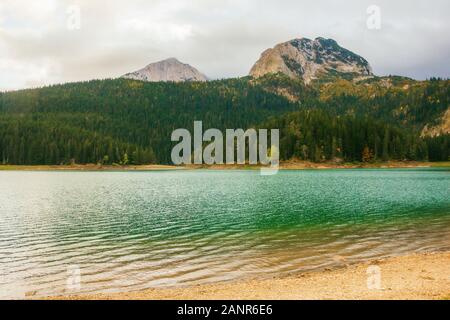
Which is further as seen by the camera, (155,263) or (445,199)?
(445,199)

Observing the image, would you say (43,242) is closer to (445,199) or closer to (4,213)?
(4,213)

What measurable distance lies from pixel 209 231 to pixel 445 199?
41895mm

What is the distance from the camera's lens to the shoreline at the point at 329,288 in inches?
674

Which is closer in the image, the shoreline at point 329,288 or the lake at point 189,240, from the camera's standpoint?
the shoreline at point 329,288

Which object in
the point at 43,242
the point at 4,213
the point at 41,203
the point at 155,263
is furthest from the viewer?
the point at 41,203

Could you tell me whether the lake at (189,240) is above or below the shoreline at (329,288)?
below

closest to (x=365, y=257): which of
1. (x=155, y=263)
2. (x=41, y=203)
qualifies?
(x=155, y=263)

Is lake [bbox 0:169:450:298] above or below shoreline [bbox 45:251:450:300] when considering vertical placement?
below

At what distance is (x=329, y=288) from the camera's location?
1845cm

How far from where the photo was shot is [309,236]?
33531mm

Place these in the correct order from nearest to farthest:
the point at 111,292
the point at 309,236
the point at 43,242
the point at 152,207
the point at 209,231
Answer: the point at 111,292
the point at 43,242
the point at 309,236
the point at 209,231
the point at 152,207

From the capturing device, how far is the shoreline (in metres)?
17.1

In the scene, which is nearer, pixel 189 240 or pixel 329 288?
pixel 329 288

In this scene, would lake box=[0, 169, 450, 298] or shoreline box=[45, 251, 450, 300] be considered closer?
shoreline box=[45, 251, 450, 300]
